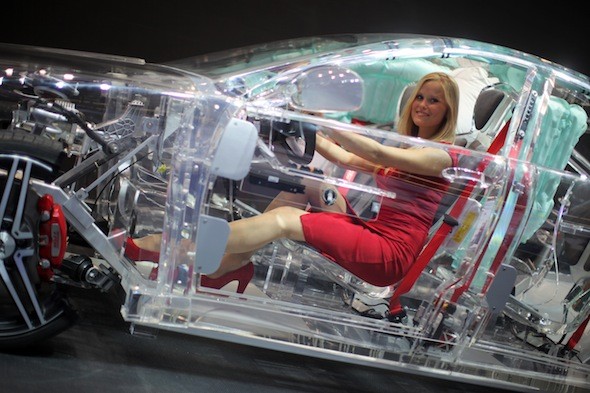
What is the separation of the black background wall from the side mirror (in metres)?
2.24

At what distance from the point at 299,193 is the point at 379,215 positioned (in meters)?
0.34

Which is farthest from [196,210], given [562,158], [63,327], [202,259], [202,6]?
[202,6]

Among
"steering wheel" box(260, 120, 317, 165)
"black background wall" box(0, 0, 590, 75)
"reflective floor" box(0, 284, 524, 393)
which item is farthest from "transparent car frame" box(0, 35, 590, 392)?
"black background wall" box(0, 0, 590, 75)

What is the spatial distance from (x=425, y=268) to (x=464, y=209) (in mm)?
282

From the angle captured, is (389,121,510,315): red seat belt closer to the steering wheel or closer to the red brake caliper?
the steering wheel

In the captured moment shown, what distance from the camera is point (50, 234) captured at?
2.50 m

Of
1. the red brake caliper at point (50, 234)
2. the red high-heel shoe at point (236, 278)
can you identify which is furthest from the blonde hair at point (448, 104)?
the red brake caliper at point (50, 234)

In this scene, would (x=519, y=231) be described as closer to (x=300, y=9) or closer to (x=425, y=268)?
(x=425, y=268)

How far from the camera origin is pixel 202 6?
14.9 ft

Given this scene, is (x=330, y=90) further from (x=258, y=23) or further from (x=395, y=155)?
(x=258, y=23)

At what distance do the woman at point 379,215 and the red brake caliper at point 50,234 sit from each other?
276mm

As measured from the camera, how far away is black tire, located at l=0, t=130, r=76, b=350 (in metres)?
2.44

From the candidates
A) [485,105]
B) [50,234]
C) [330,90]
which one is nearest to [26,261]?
[50,234]

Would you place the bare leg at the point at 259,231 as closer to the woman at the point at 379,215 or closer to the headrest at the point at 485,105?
the woman at the point at 379,215
